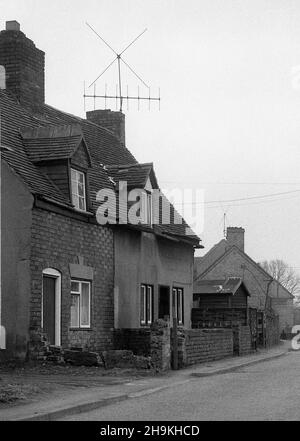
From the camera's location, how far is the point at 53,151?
77.6 ft

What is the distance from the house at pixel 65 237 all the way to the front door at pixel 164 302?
52mm

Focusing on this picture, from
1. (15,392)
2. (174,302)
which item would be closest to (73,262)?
(174,302)

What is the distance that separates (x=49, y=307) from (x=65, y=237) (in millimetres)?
2149

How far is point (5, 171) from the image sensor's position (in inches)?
845

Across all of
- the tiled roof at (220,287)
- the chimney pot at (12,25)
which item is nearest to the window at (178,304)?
the tiled roof at (220,287)

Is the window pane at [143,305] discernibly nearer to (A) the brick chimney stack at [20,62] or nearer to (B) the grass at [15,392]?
(A) the brick chimney stack at [20,62]

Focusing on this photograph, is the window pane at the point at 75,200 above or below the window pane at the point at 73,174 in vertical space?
below

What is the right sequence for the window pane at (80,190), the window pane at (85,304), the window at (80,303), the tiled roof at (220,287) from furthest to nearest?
the tiled roof at (220,287), the window pane at (80,190), the window pane at (85,304), the window at (80,303)

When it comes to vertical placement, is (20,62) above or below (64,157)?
above

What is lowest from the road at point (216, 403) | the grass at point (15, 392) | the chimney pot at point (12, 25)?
the road at point (216, 403)

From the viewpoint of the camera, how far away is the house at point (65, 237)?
833 inches

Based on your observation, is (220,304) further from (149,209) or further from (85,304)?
(85,304)

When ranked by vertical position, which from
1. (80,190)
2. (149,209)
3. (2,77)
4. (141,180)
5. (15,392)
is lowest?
(15,392)

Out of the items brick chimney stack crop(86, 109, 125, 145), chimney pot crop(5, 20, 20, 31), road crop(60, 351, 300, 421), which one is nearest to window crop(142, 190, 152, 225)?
brick chimney stack crop(86, 109, 125, 145)
